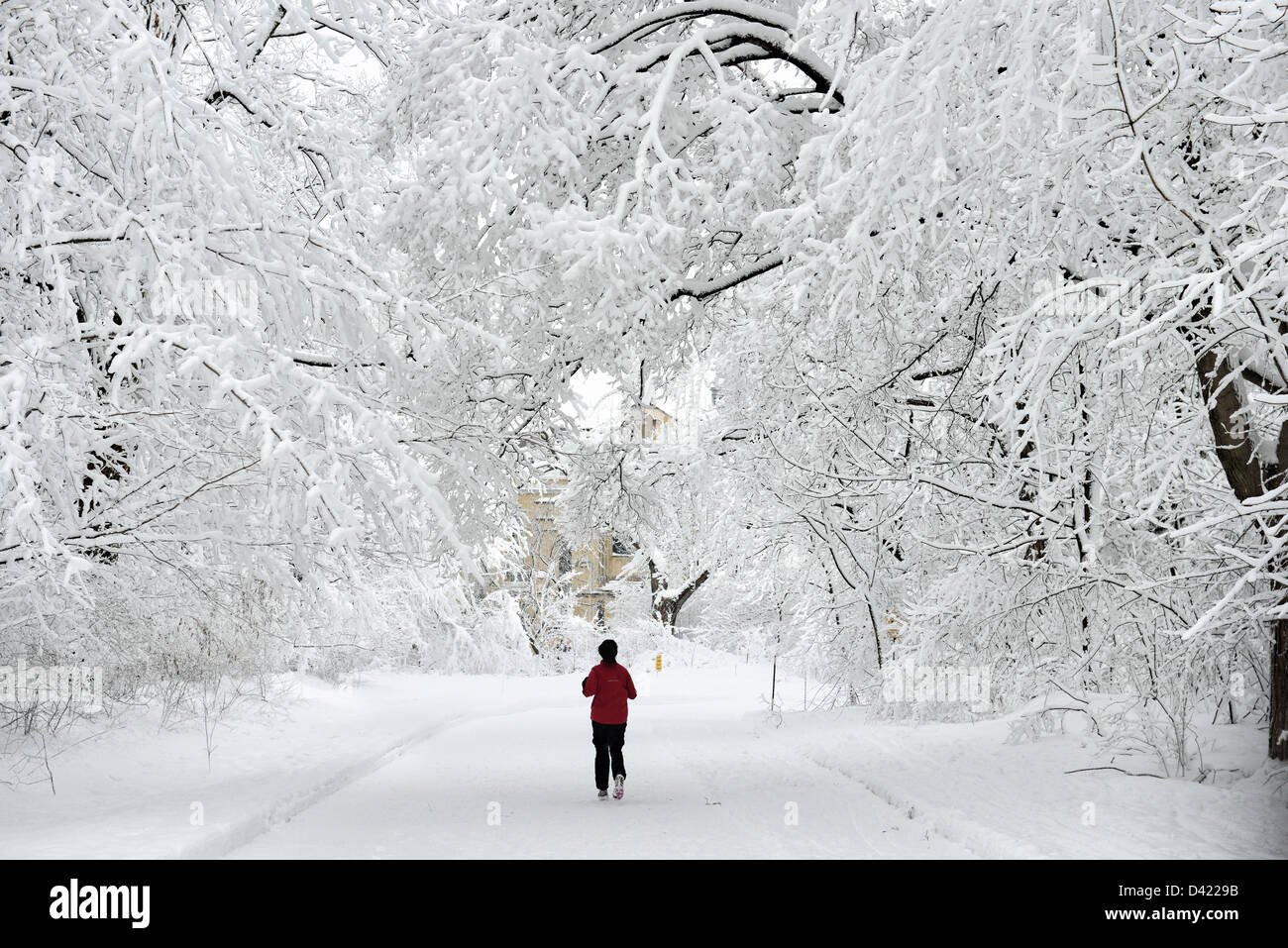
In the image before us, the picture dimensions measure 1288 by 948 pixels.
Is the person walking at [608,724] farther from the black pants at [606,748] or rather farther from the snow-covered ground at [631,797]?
the snow-covered ground at [631,797]

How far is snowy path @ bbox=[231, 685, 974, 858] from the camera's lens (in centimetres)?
810

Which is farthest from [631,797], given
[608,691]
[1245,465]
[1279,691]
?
[1245,465]

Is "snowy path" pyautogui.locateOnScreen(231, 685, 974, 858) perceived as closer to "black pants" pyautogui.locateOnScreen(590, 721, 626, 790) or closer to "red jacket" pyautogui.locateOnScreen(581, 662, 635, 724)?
"black pants" pyautogui.locateOnScreen(590, 721, 626, 790)

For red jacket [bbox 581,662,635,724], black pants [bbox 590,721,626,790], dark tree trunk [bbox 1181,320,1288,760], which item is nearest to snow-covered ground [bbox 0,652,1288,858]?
→ black pants [bbox 590,721,626,790]

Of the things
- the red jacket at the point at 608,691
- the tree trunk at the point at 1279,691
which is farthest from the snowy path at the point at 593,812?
the tree trunk at the point at 1279,691

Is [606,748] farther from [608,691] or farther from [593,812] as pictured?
[593,812]

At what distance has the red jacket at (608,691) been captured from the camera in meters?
11.2

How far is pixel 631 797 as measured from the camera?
1112 cm

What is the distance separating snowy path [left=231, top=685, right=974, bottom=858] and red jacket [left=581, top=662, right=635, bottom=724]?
31.3 inches

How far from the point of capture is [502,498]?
12383 millimetres

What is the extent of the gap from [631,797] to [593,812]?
111 centimetres

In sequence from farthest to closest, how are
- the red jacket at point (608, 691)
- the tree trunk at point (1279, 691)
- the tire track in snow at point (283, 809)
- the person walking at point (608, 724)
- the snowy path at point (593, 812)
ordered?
the red jacket at point (608, 691) < the person walking at point (608, 724) < the tree trunk at point (1279, 691) < the snowy path at point (593, 812) < the tire track in snow at point (283, 809)

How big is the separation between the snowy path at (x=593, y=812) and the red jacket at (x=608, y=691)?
0.80 metres
